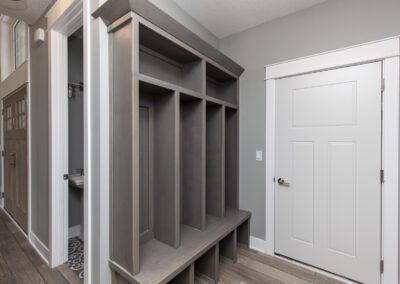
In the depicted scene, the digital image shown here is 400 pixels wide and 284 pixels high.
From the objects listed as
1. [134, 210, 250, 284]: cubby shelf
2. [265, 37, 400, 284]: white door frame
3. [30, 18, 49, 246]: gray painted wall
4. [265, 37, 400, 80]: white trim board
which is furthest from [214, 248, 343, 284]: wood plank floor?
[265, 37, 400, 80]: white trim board

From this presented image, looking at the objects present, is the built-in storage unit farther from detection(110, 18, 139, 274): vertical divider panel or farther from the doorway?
the doorway

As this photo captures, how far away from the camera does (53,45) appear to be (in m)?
1.88

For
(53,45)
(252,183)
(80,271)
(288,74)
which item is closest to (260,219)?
(252,183)

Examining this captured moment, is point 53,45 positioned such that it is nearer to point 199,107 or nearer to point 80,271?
point 199,107

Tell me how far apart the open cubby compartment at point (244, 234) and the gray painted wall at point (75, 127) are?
2.10 meters

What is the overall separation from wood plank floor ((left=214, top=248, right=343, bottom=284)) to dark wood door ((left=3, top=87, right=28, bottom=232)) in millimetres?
2572

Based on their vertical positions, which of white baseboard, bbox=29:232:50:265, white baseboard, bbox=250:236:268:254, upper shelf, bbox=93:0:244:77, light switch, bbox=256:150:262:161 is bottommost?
white baseboard, bbox=250:236:268:254

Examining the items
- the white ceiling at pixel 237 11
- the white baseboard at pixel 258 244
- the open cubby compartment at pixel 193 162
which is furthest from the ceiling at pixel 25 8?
the white baseboard at pixel 258 244

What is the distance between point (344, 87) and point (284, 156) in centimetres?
85

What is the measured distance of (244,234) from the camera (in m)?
2.47

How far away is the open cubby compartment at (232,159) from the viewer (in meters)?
2.50

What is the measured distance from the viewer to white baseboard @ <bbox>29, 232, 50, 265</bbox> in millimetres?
2039

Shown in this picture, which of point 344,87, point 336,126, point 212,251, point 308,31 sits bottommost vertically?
point 212,251

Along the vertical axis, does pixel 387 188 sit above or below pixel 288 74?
below
